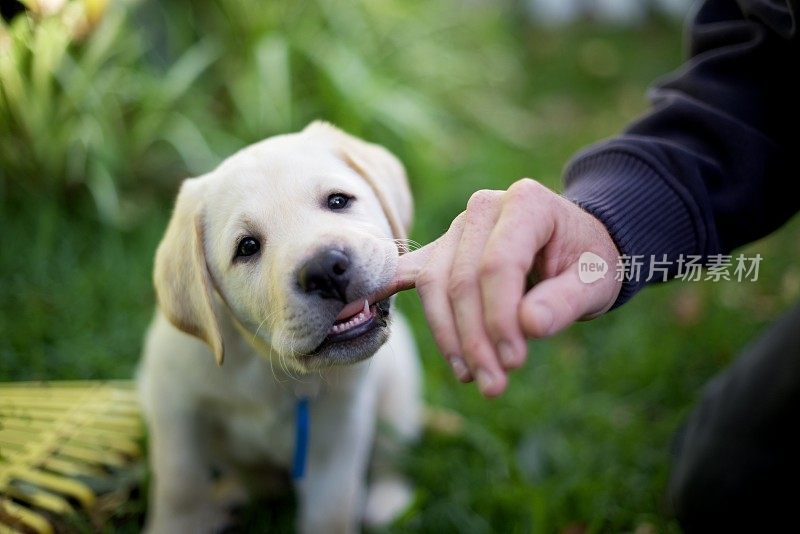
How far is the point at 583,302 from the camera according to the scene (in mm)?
1418

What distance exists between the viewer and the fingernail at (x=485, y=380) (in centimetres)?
124

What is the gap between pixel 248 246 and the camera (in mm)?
1783

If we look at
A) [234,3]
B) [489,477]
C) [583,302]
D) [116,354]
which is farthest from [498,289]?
[234,3]

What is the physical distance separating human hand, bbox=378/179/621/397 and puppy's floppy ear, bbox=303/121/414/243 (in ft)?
1.17

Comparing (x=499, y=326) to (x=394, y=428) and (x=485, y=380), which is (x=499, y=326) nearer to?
→ (x=485, y=380)

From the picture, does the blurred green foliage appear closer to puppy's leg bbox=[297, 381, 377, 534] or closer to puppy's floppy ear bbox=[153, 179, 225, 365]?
puppy's leg bbox=[297, 381, 377, 534]

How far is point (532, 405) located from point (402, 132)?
1.85m

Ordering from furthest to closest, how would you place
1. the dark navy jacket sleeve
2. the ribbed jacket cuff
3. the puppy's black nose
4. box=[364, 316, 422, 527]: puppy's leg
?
box=[364, 316, 422, 527]: puppy's leg → the dark navy jacket sleeve → the ribbed jacket cuff → the puppy's black nose

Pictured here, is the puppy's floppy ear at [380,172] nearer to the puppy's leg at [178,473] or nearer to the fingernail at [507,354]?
the fingernail at [507,354]

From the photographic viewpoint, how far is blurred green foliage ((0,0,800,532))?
2.61 meters

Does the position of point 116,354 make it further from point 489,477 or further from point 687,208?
point 687,208

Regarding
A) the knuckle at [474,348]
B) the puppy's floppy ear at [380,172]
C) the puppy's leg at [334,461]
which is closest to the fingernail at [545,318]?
the knuckle at [474,348]

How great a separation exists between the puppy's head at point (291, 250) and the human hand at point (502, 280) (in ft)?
0.47

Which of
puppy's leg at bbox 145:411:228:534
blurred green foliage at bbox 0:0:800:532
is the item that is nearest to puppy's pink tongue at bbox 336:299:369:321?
puppy's leg at bbox 145:411:228:534
